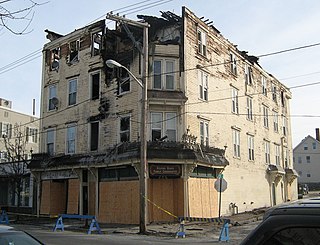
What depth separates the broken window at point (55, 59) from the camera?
102 ft

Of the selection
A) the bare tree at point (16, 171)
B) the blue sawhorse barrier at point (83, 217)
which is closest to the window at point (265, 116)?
the bare tree at point (16, 171)

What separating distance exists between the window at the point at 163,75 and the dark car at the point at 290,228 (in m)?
22.5

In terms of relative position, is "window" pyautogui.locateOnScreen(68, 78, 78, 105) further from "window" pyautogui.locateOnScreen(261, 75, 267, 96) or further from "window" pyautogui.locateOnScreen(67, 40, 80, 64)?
"window" pyautogui.locateOnScreen(261, 75, 267, 96)

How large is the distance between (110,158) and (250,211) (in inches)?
512

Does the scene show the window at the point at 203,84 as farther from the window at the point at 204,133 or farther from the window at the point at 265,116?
the window at the point at 265,116

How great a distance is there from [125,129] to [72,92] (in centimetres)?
645

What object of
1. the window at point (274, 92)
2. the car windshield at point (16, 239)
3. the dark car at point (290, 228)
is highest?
the window at point (274, 92)

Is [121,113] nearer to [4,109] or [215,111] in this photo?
[215,111]

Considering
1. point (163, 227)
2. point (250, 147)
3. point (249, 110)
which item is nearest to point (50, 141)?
point (163, 227)

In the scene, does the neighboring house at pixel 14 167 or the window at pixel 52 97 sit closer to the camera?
the window at pixel 52 97

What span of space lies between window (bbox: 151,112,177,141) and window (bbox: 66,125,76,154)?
23.3ft

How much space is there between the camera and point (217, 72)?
2906 centimetres

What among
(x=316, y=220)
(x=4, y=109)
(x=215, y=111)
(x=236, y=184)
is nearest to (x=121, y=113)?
(x=215, y=111)

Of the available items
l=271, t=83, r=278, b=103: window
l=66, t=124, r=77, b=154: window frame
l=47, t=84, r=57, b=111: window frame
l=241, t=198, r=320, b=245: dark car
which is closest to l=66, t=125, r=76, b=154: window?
l=66, t=124, r=77, b=154: window frame
